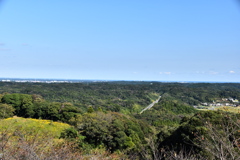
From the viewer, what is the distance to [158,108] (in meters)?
76.1

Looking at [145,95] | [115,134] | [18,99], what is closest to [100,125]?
[115,134]

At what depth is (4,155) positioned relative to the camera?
611 cm

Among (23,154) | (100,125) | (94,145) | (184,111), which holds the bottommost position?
(184,111)

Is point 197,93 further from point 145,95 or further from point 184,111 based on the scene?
point 184,111

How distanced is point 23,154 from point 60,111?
27894 millimetres

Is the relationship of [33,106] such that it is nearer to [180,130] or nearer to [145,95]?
[180,130]

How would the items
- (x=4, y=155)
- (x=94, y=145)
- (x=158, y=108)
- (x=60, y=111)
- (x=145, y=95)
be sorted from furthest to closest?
(x=145, y=95)
(x=158, y=108)
(x=60, y=111)
(x=94, y=145)
(x=4, y=155)

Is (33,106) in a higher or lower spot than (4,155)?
lower

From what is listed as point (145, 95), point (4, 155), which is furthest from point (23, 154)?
point (145, 95)

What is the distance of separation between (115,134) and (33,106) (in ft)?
61.1

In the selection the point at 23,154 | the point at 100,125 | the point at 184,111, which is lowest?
the point at 184,111

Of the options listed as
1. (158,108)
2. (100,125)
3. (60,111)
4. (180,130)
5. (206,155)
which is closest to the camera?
(206,155)

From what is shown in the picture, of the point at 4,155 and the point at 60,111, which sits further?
the point at 60,111

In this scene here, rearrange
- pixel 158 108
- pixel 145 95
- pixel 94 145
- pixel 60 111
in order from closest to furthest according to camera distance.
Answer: pixel 94 145 < pixel 60 111 < pixel 158 108 < pixel 145 95
